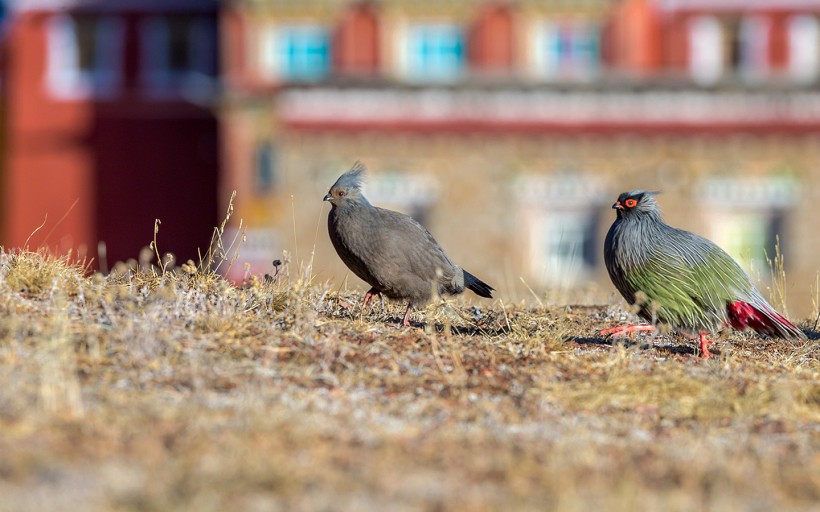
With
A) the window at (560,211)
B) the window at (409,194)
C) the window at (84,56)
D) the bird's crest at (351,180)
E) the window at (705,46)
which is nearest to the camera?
the bird's crest at (351,180)

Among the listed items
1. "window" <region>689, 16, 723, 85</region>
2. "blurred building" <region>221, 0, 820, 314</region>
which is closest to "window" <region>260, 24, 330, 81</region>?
"blurred building" <region>221, 0, 820, 314</region>

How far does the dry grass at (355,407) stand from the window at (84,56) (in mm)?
34375

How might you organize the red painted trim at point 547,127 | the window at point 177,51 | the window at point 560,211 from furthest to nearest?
1. the window at point 177,51
2. the red painted trim at point 547,127
3. the window at point 560,211

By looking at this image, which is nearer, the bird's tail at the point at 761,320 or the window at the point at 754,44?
the bird's tail at the point at 761,320

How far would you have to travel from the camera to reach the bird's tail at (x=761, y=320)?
828 cm

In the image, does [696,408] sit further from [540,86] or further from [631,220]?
[540,86]

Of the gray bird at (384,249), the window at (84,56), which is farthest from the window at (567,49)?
the gray bird at (384,249)

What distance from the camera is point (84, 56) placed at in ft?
138

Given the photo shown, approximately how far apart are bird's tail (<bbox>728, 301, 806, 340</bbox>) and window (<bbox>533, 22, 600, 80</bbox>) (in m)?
29.3

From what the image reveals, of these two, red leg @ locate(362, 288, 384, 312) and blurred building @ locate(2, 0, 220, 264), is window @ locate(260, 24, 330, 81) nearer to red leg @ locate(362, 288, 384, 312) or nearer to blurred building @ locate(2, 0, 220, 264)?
blurred building @ locate(2, 0, 220, 264)

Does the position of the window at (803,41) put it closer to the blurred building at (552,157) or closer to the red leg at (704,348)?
the blurred building at (552,157)

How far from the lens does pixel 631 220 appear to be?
857 cm

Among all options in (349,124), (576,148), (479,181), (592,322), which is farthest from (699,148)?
(592,322)

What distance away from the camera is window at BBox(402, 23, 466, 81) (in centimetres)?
3747
